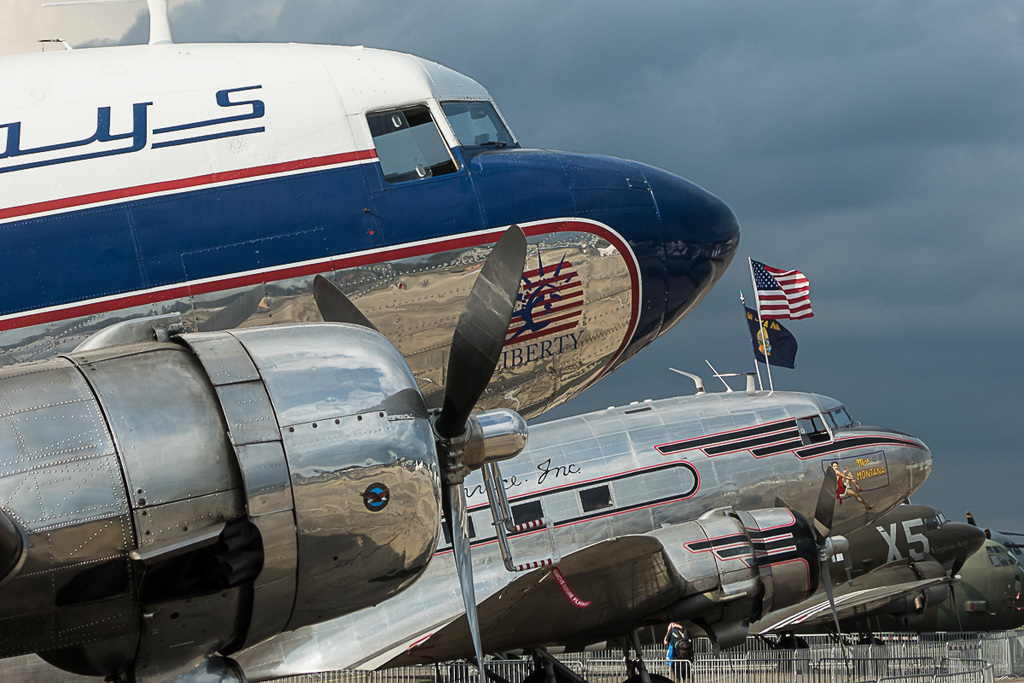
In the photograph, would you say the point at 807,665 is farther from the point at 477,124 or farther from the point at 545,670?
the point at 477,124

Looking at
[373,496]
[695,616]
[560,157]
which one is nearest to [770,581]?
[695,616]

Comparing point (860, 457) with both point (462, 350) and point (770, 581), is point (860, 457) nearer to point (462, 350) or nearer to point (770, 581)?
point (770, 581)

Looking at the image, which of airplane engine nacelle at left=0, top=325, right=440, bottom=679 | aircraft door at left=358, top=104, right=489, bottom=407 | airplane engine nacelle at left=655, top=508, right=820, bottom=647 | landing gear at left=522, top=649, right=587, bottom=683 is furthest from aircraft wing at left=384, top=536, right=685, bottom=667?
airplane engine nacelle at left=0, top=325, right=440, bottom=679

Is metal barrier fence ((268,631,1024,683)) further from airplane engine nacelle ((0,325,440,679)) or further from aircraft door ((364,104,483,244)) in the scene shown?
airplane engine nacelle ((0,325,440,679))

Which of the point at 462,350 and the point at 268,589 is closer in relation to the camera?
the point at 268,589

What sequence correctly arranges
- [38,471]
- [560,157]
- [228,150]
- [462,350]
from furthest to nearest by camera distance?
[560,157] < [228,150] < [462,350] < [38,471]

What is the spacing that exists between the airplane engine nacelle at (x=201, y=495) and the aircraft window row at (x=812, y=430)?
13734mm

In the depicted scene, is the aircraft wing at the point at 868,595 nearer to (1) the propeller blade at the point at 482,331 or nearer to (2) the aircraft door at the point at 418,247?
(2) the aircraft door at the point at 418,247

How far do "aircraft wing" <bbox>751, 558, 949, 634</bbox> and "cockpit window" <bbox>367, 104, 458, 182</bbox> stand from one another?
19.2m

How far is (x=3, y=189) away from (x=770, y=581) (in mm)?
12400

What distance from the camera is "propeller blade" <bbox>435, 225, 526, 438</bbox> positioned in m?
6.48

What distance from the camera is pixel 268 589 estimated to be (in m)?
5.49

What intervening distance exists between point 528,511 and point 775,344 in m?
9.38

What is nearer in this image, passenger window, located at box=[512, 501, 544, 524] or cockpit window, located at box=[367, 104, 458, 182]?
cockpit window, located at box=[367, 104, 458, 182]
